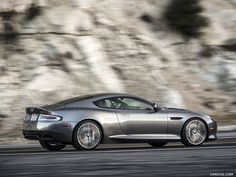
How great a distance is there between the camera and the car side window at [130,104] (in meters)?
14.1

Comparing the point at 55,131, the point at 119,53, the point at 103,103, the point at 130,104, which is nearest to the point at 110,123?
the point at 103,103

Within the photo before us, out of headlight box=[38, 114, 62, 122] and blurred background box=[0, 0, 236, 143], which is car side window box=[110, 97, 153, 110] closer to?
headlight box=[38, 114, 62, 122]

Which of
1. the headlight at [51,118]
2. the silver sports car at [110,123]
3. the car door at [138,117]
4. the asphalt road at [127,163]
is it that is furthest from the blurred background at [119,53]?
the asphalt road at [127,163]

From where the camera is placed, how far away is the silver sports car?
13.4m

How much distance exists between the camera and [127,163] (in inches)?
421

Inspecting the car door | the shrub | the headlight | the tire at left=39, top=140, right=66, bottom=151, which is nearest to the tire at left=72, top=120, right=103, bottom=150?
the headlight

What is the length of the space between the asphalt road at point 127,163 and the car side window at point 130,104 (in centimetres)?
134

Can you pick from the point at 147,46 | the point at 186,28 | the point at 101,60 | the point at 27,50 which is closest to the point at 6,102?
the point at 27,50

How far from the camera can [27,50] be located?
22.0 m

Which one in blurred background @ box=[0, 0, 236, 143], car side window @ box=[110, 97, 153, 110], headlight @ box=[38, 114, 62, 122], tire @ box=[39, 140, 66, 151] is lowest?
tire @ box=[39, 140, 66, 151]

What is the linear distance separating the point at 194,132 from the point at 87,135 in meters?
2.47

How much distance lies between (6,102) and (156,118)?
7.53 m

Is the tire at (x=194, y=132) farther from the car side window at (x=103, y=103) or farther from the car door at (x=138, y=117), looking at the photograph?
the car side window at (x=103, y=103)

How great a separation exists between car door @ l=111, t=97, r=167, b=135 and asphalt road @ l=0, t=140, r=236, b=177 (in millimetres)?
870
